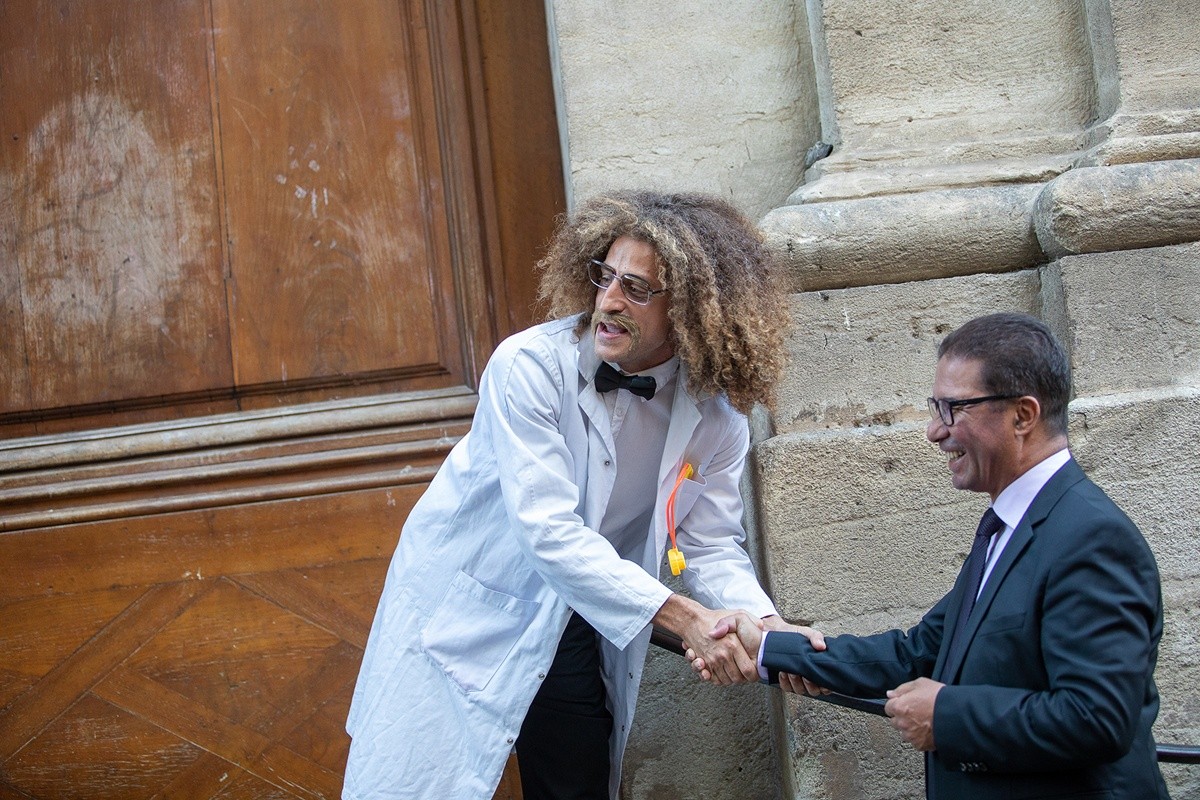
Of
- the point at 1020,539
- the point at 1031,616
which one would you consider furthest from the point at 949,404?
the point at 1031,616

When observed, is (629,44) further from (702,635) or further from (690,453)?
(702,635)

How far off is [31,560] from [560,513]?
167 centimetres

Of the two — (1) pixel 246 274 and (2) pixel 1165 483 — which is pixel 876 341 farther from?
(1) pixel 246 274

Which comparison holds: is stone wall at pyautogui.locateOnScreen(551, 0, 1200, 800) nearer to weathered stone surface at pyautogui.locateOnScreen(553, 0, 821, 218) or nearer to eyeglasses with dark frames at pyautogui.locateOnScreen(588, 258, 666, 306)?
weathered stone surface at pyautogui.locateOnScreen(553, 0, 821, 218)

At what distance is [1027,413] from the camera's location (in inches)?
72.9

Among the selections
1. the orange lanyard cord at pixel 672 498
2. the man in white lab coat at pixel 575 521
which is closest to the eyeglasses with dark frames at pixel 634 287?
the man in white lab coat at pixel 575 521

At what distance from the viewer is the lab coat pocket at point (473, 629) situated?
2.35 m

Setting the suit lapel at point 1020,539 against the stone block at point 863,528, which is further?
the stone block at point 863,528

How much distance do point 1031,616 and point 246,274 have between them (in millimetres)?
2264

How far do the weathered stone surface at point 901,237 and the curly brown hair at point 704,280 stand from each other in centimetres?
25

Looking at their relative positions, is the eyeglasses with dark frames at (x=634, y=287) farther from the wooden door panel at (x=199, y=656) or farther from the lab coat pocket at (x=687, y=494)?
the wooden door panel at (x=199, y=656)

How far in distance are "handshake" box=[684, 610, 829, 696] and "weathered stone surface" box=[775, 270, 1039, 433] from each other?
0.57 meters

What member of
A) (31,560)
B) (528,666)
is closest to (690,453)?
(528,666)

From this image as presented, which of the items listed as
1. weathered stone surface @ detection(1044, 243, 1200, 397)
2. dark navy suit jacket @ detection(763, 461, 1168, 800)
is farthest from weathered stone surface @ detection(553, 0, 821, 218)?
dark navy suit jacket @ detection(763, 461, 1168, 800)
